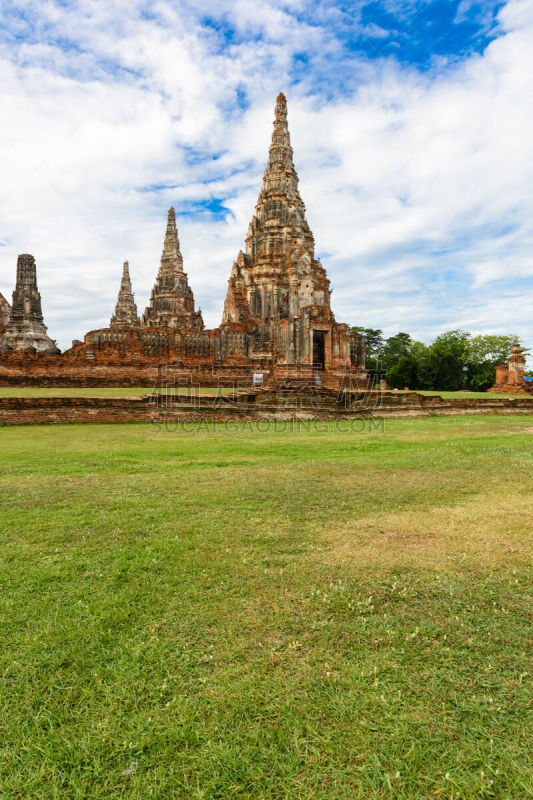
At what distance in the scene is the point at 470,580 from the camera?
9.42ft

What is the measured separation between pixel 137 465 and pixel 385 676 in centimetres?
543

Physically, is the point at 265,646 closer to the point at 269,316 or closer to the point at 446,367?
the point at 269,316

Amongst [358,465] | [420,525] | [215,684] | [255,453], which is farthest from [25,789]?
[255,453]

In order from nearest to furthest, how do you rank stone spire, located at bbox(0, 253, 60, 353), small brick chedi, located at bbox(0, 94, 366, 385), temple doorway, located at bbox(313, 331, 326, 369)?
stone spire, located at bbox(0, 253, 60, 353)
small brick chedi, located at bbox(0, 94, 366, 385)
temple doorway, located at bbox(313, 331, 326, 369)

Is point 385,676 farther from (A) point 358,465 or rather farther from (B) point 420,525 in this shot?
(A) point 358,465

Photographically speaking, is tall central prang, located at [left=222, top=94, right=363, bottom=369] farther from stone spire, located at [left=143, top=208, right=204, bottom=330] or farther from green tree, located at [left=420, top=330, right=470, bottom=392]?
green tree, located at [left=420, top=330, right=470, bottom=392]

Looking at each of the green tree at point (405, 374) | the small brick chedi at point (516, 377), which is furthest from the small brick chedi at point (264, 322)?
the green tree at point (405, 374)

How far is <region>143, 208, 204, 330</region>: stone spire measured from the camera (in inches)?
1459

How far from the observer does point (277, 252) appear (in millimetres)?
31266

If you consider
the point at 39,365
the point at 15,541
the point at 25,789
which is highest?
the point at 39,365

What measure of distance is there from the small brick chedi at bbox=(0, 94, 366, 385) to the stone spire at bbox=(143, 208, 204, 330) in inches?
3.7

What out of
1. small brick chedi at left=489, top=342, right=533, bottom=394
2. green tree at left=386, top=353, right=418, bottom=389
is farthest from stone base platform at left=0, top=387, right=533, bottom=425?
green tree at left=386, top=353, right=418, bottom=389

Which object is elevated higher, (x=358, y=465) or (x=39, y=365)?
(x=39, y=365)

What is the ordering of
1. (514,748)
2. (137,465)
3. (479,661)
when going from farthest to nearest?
(137,465), (479,661), (514,748)
